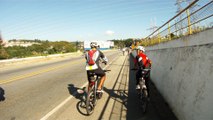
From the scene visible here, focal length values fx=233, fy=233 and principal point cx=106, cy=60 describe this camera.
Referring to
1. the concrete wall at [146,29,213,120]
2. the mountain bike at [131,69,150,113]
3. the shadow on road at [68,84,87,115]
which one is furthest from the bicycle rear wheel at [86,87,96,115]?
the concrete wall at [146,29,213,120]

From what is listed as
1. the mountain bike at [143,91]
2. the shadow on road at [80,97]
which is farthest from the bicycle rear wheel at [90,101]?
the mountain bike at [143,91]

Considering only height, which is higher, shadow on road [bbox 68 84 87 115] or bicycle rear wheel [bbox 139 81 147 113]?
bicycle rear wheel [bbox 139 81 147 113]

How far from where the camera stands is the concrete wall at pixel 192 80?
426 cm

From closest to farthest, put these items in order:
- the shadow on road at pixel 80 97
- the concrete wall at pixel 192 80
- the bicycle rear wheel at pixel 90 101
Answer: the concrete wall at pixel 192 80, the bicycle rear wheel at pixel 90 101, the shadow on road at pixel 80 97

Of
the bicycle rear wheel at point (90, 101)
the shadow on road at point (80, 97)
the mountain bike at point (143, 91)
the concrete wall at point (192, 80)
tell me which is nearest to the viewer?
the concrete wall at point (192, 80)

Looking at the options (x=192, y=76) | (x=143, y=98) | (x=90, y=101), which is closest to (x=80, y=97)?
(x=90, y=101)

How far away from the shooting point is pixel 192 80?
16.8 feet

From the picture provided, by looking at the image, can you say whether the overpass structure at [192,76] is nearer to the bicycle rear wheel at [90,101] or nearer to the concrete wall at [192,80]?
the concrete wall at [192,80]

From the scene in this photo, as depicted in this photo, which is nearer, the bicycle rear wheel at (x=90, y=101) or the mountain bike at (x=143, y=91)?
the bicycle rear wheel at (x=90, y=101)

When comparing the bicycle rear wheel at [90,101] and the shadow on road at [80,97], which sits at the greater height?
the bicycle rear wheel at [90,101]

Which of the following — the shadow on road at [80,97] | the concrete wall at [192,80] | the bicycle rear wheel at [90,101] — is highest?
the concrete wall at [192,80]

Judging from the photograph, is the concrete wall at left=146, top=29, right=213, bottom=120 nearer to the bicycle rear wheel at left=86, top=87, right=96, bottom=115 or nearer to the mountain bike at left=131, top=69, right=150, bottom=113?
the mountain bike at left=131, top=69, right=150, bottom=113

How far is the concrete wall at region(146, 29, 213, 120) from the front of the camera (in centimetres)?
426

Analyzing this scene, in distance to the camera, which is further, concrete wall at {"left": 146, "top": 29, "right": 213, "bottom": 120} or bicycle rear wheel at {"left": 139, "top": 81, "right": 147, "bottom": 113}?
bicycle rear wheel at {"left": 139, "top": 81, "right": 147, "bottom": 113}
